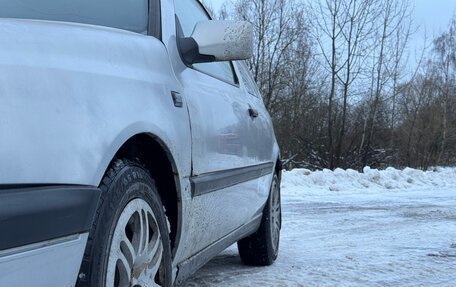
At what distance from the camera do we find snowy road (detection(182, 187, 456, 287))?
12.9 ft

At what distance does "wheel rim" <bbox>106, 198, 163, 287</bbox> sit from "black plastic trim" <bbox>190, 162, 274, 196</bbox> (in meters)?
0.41

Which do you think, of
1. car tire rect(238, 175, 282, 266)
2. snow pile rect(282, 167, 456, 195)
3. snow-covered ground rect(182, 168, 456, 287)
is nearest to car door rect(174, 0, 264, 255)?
car tire rect(238, 175, 282, 266)

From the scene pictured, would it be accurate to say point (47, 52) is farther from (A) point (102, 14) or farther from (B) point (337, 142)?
(B) point (337, 142)

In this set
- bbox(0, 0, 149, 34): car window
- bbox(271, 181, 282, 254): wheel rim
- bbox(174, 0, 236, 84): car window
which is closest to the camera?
bbox(0, 0, 149, 34): car window

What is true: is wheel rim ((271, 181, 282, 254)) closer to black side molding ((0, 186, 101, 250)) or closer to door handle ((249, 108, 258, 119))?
door handle ((249, 108, 258, 119))

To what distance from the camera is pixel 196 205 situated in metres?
2.59

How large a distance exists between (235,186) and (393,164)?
22.9m

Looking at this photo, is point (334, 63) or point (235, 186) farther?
point (334, 63)

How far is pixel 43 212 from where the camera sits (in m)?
1.50

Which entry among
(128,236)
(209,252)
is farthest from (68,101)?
(209,252)

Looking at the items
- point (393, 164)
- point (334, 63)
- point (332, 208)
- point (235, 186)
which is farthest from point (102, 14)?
point (393, 164)

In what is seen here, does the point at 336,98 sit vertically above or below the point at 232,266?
above

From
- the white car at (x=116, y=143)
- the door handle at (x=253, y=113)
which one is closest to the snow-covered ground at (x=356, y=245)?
the white car at (x=116, y=143)

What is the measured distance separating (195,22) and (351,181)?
32.6ft
